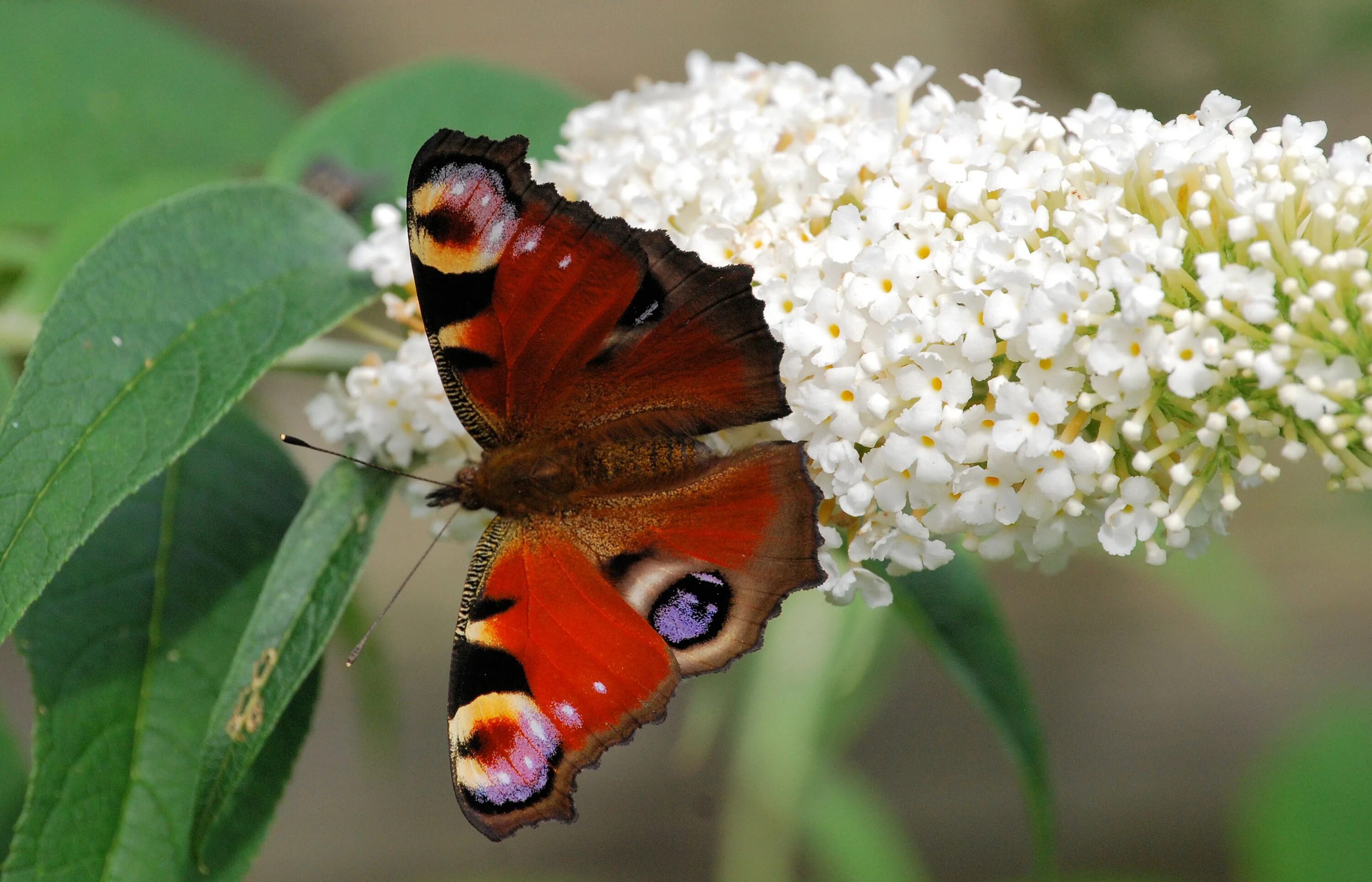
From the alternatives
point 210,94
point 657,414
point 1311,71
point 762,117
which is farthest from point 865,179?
point 1311,71

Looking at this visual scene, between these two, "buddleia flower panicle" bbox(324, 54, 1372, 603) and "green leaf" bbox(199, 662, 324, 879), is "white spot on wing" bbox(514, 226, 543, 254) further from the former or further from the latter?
"green leaf" bbox(199, 662, 324, 879)

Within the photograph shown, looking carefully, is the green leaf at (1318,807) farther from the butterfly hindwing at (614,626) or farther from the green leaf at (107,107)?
the green leaf at (107,107)

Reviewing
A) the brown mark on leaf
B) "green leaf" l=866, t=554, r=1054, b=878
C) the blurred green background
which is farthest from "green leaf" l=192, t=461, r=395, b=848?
the blurred green background

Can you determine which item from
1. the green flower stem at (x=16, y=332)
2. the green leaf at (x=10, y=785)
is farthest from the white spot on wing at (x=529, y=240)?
the green leaf at (x=10, y=785)

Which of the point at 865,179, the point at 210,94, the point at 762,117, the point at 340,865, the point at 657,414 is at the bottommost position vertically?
the point at 340,865

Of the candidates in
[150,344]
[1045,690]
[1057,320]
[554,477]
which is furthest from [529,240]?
[1045,690]

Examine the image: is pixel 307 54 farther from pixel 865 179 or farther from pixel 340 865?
pixel 865 179
